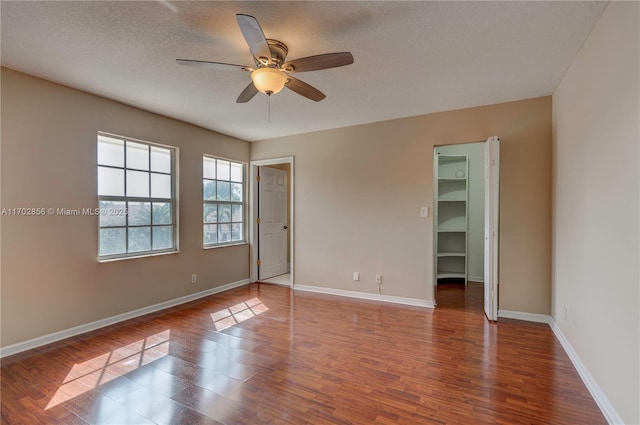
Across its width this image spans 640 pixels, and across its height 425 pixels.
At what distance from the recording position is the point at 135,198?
3.62 meters

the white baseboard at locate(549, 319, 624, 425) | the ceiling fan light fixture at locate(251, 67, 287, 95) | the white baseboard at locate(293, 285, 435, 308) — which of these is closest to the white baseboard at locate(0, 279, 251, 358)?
the white baseboard at locate(293, 285, 435, 308)

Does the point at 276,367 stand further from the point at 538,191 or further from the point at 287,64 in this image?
the point at 538,191

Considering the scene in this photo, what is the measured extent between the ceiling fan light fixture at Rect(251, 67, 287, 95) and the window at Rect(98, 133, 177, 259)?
230 centimetres

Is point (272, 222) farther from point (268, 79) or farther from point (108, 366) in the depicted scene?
point (268, 79)

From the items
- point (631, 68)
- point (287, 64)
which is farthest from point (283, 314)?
point (631, 68)

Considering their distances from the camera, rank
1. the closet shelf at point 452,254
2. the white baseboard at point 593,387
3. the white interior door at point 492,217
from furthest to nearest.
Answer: the closet shelf at point 452,254 → the white interior door at point 492,217 → the white baseboard at point 593,387

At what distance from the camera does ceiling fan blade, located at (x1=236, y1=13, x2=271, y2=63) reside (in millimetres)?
1557

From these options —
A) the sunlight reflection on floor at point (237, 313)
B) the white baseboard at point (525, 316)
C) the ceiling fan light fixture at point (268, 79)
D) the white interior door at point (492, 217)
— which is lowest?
the sunlight reflection on floor at point (237, 313)

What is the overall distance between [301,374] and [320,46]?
2536 millimetres

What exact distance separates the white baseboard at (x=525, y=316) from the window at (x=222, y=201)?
4.00 m

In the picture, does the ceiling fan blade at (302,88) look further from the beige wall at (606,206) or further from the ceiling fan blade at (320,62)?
the beige wall at (606,206)

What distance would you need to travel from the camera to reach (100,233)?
130 inches

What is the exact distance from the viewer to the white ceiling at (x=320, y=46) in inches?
74.2

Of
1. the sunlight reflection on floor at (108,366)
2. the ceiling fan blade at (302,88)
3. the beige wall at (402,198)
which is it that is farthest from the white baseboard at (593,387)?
the sunlight reflection on floor at (108,366)
